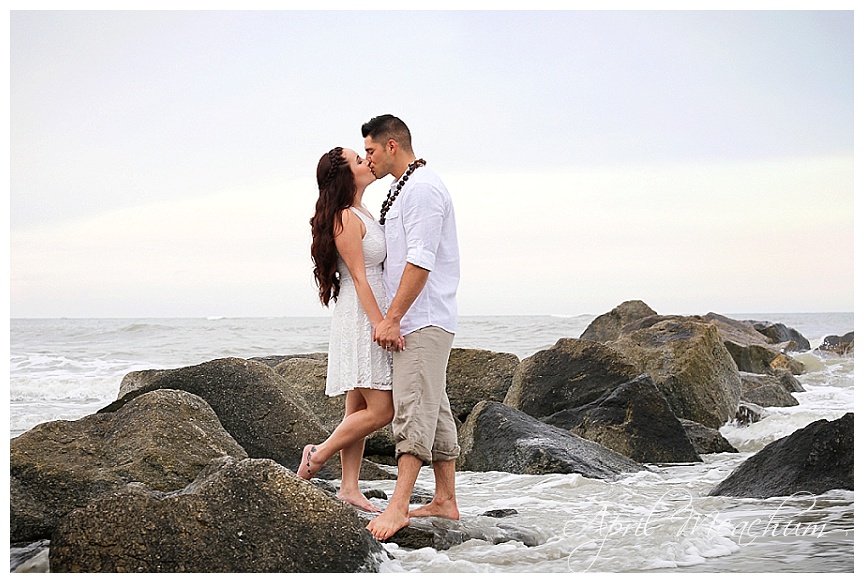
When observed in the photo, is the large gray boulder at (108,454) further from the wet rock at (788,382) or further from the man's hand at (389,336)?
the wet rock at (788,382)

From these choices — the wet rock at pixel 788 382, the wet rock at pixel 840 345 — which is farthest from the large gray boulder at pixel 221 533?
the wet rock at pixel 840 345

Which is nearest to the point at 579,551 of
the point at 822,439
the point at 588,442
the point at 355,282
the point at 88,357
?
the point at 355,282

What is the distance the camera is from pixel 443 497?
4.95 meters

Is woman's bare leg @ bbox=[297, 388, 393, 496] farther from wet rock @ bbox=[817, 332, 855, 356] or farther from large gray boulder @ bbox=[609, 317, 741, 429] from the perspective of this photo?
wet rock @ bbox=[817, 332, 855, 356]

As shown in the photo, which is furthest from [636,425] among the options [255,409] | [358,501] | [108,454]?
[108,454]

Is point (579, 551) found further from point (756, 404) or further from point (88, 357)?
point (88, 357)

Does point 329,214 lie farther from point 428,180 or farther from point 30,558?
point 30,558

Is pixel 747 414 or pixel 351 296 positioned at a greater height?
pixel 351 296

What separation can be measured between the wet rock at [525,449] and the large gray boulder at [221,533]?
2573 millimetres

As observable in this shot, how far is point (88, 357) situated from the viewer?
22.6m

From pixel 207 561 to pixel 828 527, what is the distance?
3.18 meters

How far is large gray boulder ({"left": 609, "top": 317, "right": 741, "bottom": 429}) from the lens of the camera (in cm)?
935

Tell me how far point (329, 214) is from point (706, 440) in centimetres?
470

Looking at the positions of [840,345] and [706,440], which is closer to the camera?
[706,440]
